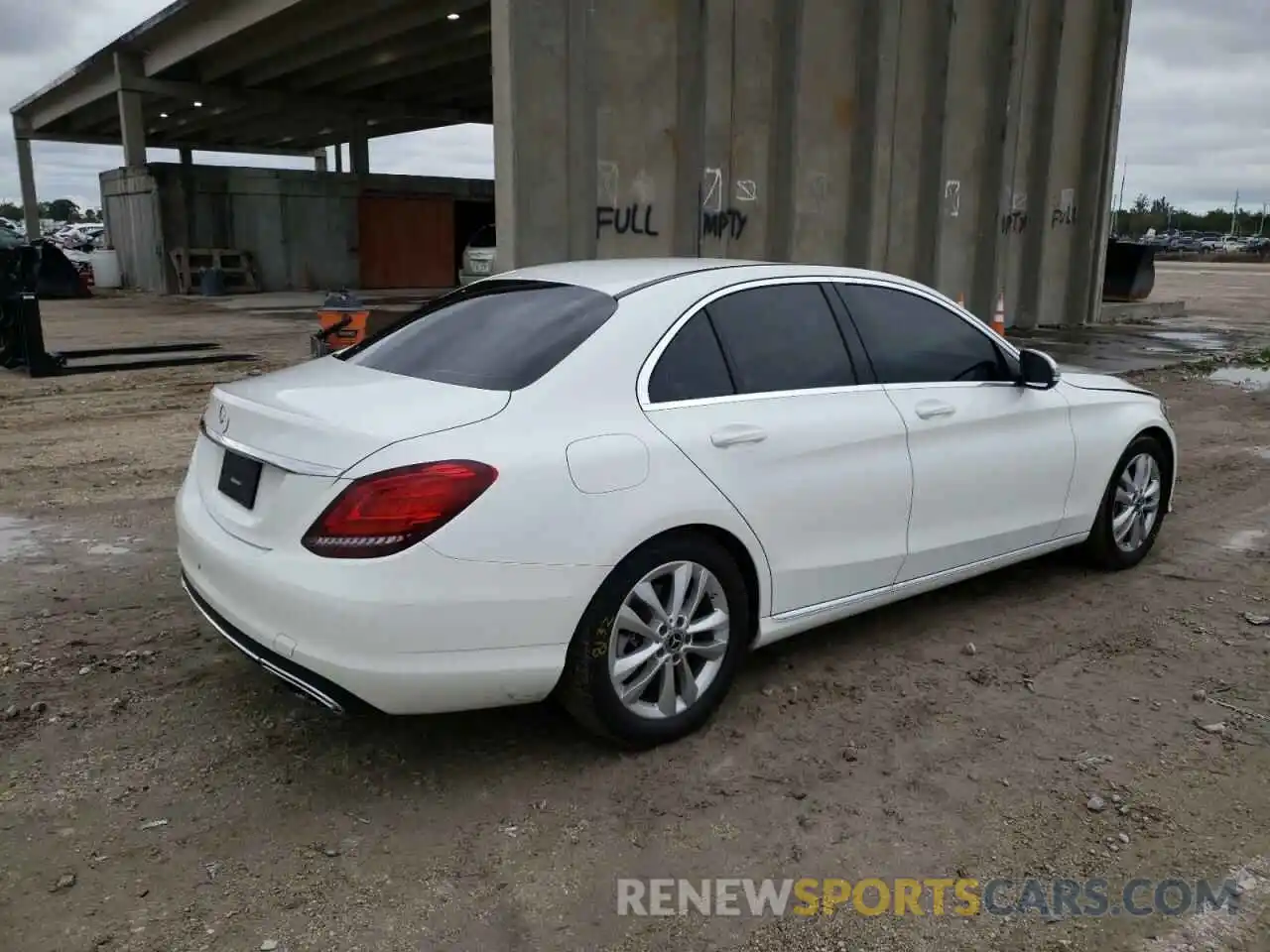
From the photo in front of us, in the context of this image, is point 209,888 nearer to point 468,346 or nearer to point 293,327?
point 468,346

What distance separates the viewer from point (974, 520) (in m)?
4.36

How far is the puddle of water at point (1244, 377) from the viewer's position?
38.9 feet

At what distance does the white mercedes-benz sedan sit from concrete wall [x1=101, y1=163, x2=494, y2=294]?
81.5 feet

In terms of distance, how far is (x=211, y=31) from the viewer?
75.2 ft

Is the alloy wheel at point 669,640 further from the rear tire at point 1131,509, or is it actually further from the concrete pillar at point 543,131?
the concrete pillar at point 543,131

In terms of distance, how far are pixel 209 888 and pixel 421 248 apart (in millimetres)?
29645

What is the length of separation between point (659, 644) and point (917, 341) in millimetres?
1850

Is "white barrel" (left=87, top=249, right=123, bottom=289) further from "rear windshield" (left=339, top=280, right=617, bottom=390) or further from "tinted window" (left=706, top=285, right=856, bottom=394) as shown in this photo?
"tinted window" (left=706, top=285, right=856, bottom=394)

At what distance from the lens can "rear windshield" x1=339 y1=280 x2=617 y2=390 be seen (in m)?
3.38

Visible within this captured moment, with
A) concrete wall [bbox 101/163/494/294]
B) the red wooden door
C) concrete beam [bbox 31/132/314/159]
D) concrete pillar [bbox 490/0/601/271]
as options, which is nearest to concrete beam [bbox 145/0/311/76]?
concrete wall [bbox 101/163/494/294]

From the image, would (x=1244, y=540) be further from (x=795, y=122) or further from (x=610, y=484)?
(x=795, y=122)

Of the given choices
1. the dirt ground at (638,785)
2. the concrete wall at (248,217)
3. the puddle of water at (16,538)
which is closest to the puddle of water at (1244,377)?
the dirt ground at (638,785)

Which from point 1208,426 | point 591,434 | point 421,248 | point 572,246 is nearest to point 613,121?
point 572,246

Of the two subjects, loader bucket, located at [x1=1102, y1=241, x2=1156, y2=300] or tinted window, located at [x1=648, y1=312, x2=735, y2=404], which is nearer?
tinted window, located at [x1=648, y1=312, x2=735, y2=404]
